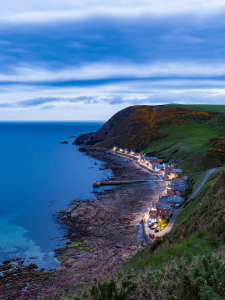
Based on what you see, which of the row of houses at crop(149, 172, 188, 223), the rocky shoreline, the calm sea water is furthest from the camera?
the row of houses at crop(149, 172, 188, 223)

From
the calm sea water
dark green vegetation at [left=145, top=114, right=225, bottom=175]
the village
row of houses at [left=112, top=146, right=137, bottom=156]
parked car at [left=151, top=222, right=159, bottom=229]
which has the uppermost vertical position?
dark green vegetation at [left=145, top=114, right=225, bottom=175]

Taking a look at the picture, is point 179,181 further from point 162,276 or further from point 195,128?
point 195,128

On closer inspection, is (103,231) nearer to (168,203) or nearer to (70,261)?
(70,261)

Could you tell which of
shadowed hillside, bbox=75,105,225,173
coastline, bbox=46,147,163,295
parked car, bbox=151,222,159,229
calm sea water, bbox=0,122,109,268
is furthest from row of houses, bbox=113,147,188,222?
calm sea water, bbox=0,122,109,268

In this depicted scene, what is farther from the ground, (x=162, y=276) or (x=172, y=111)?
(x=172, y=111)

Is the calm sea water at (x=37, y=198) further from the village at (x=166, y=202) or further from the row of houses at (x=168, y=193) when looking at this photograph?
the row of houses at (x=168, y=193)

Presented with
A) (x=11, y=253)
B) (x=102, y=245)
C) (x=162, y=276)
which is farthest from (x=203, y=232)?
(x=11, y=253)

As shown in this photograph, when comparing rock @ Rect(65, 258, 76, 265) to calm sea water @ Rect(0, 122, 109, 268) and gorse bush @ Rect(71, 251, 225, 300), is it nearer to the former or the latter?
calm sea water @ Rect(0, 122, 109, 268)

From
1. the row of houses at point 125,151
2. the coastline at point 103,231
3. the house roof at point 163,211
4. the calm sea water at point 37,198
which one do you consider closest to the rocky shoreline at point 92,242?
the coastline at point 103,231
